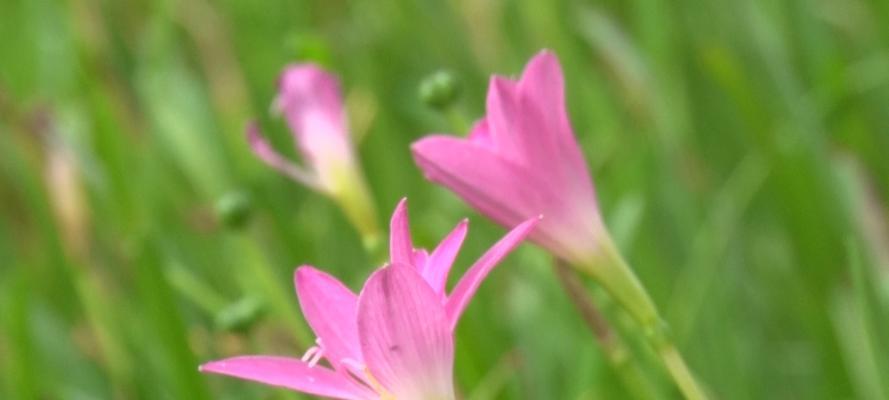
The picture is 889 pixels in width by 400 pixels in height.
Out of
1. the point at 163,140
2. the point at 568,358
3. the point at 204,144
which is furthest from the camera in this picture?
the point at 163,140

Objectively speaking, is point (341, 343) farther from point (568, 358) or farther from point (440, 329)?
point (568, 358)

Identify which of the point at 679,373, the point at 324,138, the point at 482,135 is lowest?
the point at 679,373

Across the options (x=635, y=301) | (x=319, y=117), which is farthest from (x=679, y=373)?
(x=319, y=117)

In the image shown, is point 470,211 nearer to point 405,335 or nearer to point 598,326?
point 598,326

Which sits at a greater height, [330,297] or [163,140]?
[163,140]

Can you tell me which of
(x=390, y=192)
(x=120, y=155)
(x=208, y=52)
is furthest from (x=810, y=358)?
(x=208, y=52)

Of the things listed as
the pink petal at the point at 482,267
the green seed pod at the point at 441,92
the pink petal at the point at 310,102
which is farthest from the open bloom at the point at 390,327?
the pink petal at the point at 310,102

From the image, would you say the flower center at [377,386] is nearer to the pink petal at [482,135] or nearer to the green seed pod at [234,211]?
the pink petal at [482,135]
